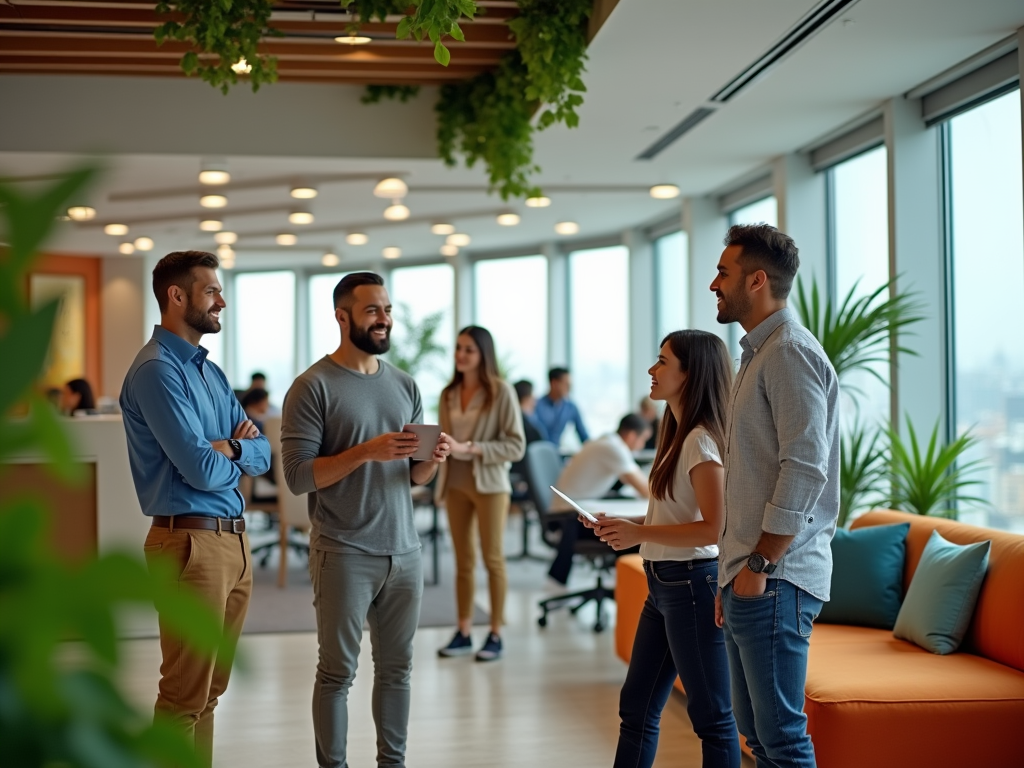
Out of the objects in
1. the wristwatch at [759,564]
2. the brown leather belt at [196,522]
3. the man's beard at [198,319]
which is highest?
the man's beard at [198,319]

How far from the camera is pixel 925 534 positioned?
396cm

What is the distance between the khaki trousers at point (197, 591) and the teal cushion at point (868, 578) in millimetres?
2332

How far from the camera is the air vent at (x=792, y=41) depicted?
4.23m

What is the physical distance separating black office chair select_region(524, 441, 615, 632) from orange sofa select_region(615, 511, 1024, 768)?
226cm

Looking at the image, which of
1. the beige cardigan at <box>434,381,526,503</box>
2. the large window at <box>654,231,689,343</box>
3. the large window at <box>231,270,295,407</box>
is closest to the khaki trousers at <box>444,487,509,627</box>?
the beige cardigan at <box>434,381,526,503</box>

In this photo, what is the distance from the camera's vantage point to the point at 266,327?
1515 centimetres

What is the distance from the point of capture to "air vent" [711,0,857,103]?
13.9ft

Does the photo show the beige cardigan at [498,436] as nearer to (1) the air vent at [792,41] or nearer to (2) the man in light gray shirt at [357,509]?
(2) the man in light gray shirt at [357,509]

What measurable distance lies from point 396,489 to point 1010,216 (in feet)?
11.9

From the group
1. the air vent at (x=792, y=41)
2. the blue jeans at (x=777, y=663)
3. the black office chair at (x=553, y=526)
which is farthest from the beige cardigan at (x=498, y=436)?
the blue jeans at (x=777, y=663)

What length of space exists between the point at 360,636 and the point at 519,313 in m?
9.96

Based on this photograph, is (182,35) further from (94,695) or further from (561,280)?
(561,280)

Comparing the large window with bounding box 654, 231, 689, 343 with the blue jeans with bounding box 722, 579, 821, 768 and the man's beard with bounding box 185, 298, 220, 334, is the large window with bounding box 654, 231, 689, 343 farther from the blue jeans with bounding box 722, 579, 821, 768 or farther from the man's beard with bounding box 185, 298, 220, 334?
the blue jeans with bounding box 722, 579, 821, 768

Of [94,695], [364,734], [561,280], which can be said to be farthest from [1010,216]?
[561,280]
